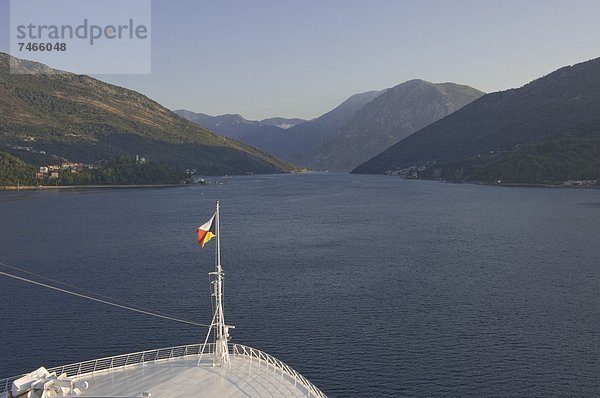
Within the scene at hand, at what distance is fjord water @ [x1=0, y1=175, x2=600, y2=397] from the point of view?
51.5 meters

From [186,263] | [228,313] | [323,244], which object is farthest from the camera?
[323,244]

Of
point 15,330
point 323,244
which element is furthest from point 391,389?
point 323,244

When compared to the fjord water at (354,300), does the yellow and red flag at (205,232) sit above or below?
above

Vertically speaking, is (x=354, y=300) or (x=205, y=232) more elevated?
(x=205, y=232)

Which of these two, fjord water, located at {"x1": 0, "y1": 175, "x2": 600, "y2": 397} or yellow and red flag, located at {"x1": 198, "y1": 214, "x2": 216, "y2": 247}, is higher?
yellow and red flag, located at {"x1": 198, "y1": 214, "x2": 216, "y2": 247}

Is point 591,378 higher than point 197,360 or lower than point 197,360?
lower

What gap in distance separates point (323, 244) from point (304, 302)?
46.9 meters

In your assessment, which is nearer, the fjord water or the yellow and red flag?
the yellow and red flag

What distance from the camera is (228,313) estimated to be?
68562mm

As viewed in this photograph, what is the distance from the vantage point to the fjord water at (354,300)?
5153 cm

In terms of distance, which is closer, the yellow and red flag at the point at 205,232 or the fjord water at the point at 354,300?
the yellow and red flag at the point at 205,232

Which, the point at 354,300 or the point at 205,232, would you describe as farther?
the point at 354,300

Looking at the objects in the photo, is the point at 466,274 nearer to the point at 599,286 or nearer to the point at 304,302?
the point at 599,286

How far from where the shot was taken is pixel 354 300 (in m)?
73.2
